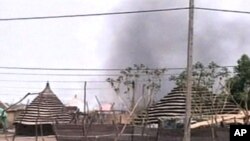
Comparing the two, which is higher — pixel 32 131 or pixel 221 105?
pixel 221 105

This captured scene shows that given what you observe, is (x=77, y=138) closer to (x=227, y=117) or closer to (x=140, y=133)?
(x=140, y=133)

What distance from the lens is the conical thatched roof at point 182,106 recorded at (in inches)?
1016

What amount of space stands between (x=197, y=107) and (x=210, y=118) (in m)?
2.16

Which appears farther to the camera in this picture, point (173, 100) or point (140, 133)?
point (173, 100)

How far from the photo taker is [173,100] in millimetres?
28922

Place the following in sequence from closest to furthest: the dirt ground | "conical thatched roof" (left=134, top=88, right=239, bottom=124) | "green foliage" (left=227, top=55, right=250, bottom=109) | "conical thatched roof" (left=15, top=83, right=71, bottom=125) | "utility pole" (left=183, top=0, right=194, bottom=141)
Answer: "utility pole" (left=183, top=0, right=194, bottom=141), the dirt ground, "conical thatched roof" (left=134, top=88, right=239, bottom=124), "conical thatched roof" (left=15, top=83, right=71, bottom=125), "green foliage" (left=227, top=55, right=250, bottom=109)

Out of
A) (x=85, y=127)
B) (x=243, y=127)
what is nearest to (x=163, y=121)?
(x=85, y=127)

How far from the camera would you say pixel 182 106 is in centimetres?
2828

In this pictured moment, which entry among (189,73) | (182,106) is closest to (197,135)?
(189,73)

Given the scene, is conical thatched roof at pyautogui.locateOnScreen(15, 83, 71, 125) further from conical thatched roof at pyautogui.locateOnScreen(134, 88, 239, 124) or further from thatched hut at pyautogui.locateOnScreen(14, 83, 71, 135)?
conical thatched roof at pyautogui.locateOnScreen(134, 88, 239, 124)

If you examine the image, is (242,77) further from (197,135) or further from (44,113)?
(197,135)

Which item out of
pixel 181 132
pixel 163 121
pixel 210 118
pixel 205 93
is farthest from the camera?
pixel 205 93

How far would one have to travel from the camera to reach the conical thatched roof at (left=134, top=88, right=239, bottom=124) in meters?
25.8

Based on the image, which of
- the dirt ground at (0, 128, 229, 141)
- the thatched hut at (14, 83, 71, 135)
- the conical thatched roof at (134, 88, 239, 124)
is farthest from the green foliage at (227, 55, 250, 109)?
the dirt ground at (0, 128, 229, 141)
